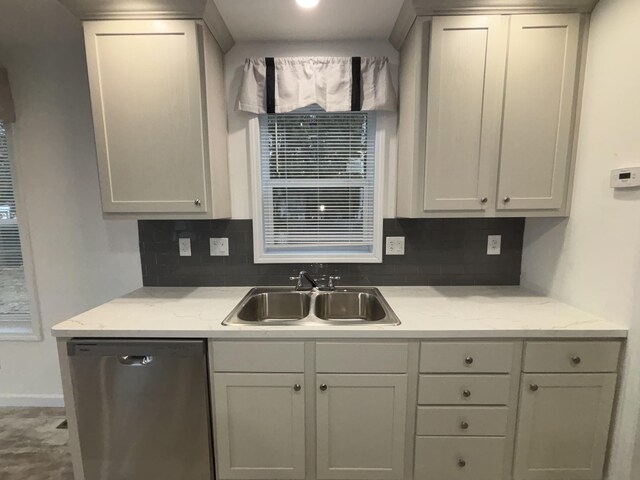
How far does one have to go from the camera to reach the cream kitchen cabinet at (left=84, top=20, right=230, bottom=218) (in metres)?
1.42

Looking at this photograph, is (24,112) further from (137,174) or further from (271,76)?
(271,76)

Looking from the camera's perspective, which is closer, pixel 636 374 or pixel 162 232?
pixel 636 374

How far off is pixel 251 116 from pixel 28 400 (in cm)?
265

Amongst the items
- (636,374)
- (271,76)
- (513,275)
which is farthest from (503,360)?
(271,76)

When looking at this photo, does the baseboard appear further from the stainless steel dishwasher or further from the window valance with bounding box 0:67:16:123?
the window valance with bounding box 0:67:16:123

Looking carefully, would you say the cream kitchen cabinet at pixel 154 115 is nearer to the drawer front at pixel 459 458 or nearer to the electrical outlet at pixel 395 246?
the electrical outlet at pixel 395 246

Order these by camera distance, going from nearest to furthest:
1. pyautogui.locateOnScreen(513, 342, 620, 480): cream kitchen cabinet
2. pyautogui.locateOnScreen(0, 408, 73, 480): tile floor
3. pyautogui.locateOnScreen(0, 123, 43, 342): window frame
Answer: pyautogui.locateOnScreen(513, 342, 620, 480): cream kitchen cabinet, pyautogui.locateOnScreen(0, 408, 73, 480): tile floor, pyautogui.locateOnScreen(0, 123, 43, 342): window frame

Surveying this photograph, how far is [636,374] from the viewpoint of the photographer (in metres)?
1.21

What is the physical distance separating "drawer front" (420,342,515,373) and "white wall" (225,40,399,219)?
0.89 m

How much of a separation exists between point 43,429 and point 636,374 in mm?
3366

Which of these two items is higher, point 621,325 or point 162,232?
point 162,232

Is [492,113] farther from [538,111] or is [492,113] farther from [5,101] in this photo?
[5,101]

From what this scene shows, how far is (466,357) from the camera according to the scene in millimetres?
1296

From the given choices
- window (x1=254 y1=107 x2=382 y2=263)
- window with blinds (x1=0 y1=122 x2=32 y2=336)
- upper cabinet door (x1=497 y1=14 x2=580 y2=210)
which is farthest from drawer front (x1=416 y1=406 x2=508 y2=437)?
window with blinds (x1=0 y1=122 x2=32 y2=336)
